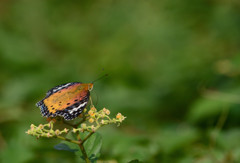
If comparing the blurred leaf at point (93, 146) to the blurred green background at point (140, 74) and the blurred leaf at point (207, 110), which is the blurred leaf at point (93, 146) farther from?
the blurred leaf at point (207, 110)

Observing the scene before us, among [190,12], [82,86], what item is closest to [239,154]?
[82,86]

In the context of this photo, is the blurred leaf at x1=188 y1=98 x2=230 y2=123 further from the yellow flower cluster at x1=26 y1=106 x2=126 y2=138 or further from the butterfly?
the yellow flower cluster at x1=26 y1=106 x2=126 y2=138

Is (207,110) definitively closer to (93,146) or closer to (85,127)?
(93,146)

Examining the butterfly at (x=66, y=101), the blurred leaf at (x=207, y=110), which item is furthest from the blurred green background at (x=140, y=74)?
the butterfly at (x=66, y=101)

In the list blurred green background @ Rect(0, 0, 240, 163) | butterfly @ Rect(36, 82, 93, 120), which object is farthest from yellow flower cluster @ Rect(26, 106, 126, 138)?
blurred green background @ Rect(0, 0, 240, 163)

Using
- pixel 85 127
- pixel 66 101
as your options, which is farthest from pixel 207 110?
pixel 85 127

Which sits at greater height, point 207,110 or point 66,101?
point 207,110

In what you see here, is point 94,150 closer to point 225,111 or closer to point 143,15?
point 225,111

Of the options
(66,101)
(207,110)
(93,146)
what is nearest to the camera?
(93,146)
